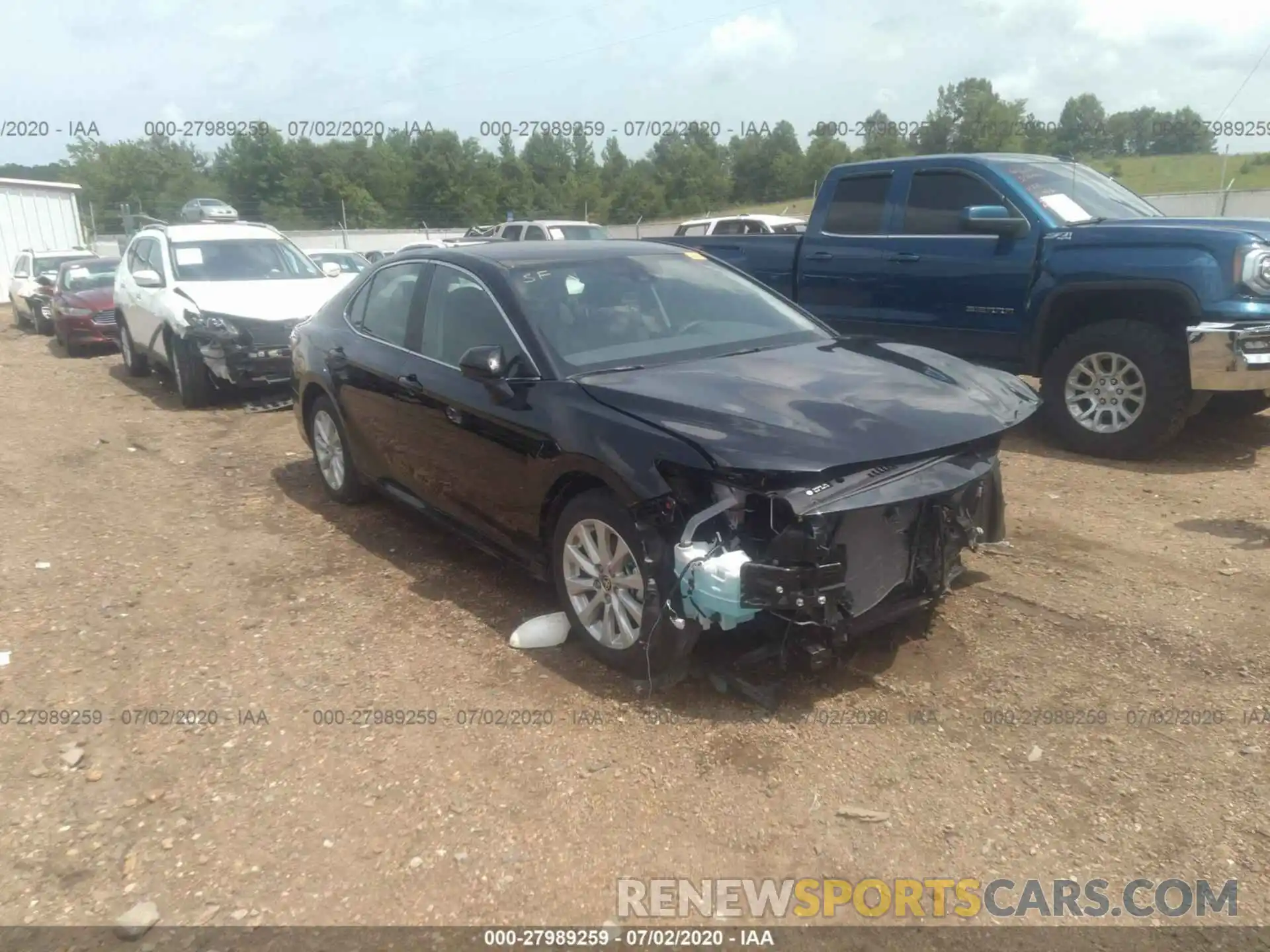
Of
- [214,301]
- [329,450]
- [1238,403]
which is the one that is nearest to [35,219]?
[214,301]

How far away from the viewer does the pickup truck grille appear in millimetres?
9508

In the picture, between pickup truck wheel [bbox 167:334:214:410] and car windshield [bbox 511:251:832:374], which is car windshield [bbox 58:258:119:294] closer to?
pickup truck wheel [bbox 167:334:214:410]

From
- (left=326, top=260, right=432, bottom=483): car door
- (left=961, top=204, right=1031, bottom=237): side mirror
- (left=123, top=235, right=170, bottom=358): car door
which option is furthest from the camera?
(left=123, top=235, right=170, bottom=358): car door

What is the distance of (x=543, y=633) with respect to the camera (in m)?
4.29

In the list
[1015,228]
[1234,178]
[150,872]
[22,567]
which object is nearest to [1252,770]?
[150,872]

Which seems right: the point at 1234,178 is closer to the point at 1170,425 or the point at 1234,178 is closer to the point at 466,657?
the point at 1170,425

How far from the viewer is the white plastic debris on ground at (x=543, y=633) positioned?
4.29 m

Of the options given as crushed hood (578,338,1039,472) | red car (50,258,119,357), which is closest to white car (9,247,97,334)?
red car (50,258,119,357)

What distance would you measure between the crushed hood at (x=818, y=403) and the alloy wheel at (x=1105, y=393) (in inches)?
106

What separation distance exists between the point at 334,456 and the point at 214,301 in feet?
15.0

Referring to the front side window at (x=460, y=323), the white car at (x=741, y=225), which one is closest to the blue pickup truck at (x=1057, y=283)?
the front side window at (x=460, y=323)

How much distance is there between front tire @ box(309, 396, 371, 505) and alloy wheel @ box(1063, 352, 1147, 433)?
4.92 meters

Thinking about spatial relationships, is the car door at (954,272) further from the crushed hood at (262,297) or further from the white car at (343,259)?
the white car at (343,259)

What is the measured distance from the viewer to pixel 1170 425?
21.4ft
